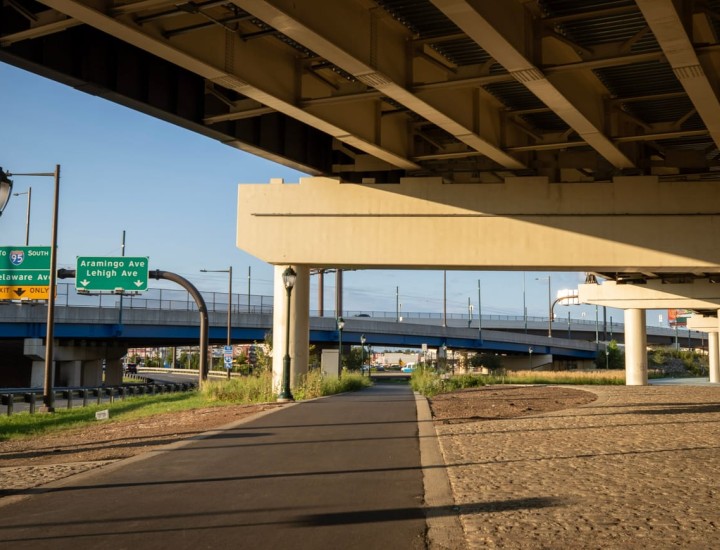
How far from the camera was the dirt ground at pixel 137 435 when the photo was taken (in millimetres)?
10875

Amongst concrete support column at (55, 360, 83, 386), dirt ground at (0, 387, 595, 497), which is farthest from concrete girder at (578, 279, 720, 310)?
concrete support column at (55, 360, 83, 386)

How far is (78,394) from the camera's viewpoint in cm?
3612

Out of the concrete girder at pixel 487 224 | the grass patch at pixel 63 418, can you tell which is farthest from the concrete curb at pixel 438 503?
the grass patch at pixel 63 418

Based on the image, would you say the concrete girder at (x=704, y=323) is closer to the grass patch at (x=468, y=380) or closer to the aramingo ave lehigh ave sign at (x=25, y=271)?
the grass patch at (x=468, y=380)

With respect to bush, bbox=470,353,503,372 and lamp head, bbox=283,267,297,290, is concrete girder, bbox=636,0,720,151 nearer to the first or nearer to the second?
lamp head, bbox=283,267,297,290

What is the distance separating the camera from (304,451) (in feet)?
39.7

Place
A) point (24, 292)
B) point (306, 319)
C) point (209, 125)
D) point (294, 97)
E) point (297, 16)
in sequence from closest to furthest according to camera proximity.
A: point (297, 16), point (294, 97), point (209, 125), point (306, 319), point (24, 292)

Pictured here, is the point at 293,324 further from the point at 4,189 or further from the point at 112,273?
the point at 112,273

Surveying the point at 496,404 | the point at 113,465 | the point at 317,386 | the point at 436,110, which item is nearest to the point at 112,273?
the point at 317,386

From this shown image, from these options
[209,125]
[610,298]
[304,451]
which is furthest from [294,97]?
[610,298]

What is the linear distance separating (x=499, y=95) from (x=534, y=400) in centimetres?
939

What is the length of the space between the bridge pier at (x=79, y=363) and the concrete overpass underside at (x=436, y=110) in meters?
40.0

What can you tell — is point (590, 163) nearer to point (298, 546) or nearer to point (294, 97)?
point (294, 97)

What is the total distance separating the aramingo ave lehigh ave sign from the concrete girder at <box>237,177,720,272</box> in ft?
57.0
